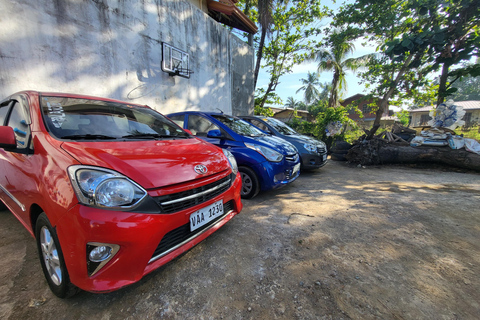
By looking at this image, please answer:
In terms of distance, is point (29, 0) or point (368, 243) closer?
point (368, 243)

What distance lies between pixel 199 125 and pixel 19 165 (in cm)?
232

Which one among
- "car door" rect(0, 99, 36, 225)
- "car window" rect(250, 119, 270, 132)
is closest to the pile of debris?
"car window" rect(250, 119, 270, 132)

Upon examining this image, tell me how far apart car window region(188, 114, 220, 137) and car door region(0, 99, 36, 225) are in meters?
2.02

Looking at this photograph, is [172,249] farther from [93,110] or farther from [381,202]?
[381,202]

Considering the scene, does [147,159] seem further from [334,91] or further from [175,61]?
[334,91]

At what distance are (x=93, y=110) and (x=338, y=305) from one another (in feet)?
8.79

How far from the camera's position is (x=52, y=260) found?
52.7 inches

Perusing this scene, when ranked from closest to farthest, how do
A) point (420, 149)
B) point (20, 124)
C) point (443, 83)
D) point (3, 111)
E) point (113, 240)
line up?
point (113, 240) < point (20, 124) < point (3, 111) < point (420, 149) < point (443, 83)

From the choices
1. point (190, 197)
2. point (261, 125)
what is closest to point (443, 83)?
point (261, 125)

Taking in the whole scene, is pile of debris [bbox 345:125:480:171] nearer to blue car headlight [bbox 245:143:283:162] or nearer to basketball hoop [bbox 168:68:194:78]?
blue car headlight [bbox 245:143:283:162]

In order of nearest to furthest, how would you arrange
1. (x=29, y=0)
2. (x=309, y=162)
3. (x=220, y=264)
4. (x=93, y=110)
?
(x=220, y=264) → (x=93, y=110) → (x=29, y=0) → (x=309, y=162)

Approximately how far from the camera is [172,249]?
1396 mm

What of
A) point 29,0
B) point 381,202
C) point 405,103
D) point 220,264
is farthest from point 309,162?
point 405,103

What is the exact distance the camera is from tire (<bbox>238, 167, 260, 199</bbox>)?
310cm
